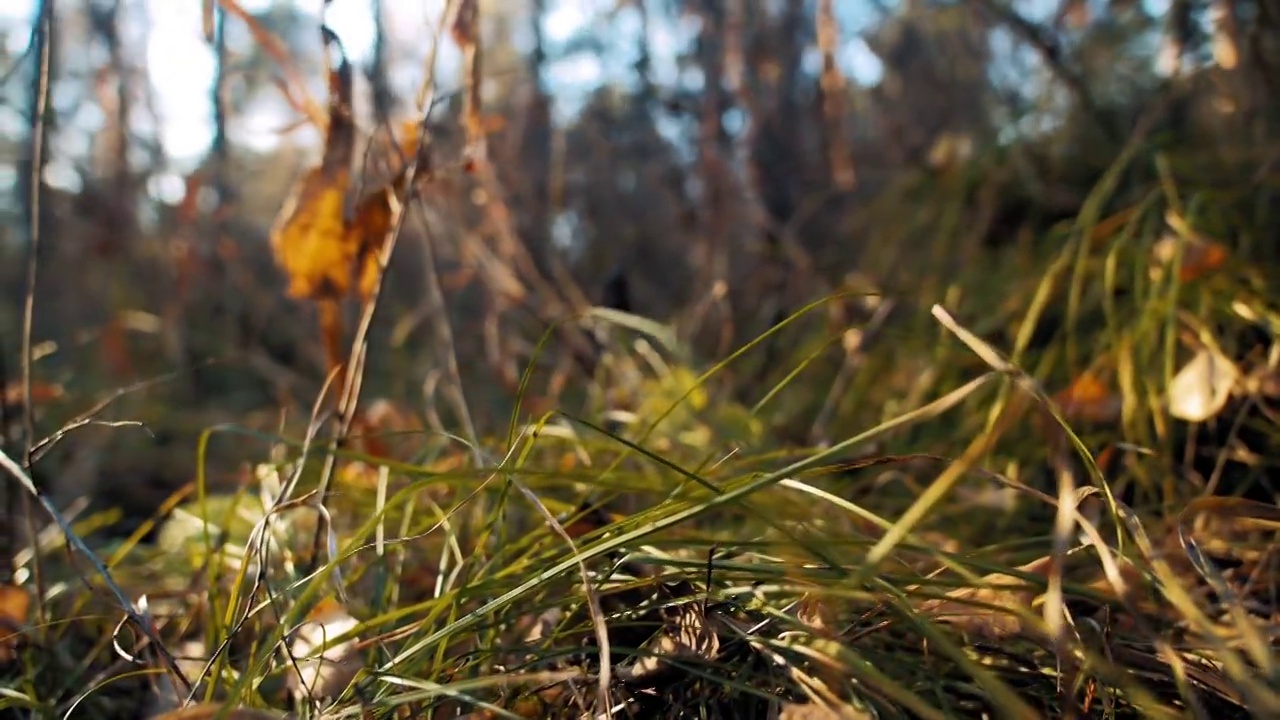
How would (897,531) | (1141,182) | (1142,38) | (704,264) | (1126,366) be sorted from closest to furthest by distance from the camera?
(897,531) < (1126,366) < (1141,182) < (1142,38) < (704,264)

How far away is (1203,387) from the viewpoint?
3.35 feet

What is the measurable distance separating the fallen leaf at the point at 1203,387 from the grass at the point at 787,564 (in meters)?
0.03

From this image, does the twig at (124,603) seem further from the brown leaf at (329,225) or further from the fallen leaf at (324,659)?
the brown leaf at (329,225)

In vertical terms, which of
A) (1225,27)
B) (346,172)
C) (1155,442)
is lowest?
(1155,442)

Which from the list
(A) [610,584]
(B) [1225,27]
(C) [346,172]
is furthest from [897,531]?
(B) [1225,27]

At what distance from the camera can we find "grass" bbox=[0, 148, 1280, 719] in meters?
0.59

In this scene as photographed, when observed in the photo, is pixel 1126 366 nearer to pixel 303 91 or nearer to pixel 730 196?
pixel 303 91

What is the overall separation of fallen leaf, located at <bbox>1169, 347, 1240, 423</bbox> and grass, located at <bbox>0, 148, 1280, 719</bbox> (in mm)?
33

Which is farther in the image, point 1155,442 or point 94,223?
point 94,223

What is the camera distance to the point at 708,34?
2387mm

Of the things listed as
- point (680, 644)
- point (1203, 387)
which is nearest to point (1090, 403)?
point (1203, 387)

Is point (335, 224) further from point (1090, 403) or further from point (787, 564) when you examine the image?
point (1090, 403)

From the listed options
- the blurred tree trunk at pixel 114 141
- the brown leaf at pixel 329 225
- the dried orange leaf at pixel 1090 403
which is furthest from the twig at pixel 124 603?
the blurred tree trunk at pixel 114 141

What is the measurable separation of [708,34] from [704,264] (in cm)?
57
